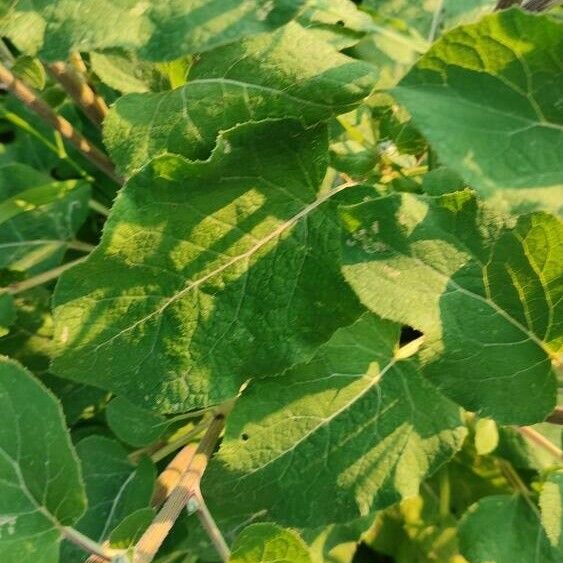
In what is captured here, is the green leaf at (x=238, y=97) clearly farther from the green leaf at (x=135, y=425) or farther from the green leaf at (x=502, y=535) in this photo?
the green leaf at (x=502, y=535)

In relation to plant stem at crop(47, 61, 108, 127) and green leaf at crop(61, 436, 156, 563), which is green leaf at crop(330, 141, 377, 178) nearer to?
plant stem at crop(47, 61, 108, 127)

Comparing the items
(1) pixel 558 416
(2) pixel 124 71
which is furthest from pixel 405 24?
(1) pixel 558 416

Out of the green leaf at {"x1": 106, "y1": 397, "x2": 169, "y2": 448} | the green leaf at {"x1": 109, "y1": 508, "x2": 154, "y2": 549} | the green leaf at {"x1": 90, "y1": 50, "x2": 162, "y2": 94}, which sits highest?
the green leaf at {"x1": 90, "y1": 50, "x2": 162, "y2": 94}

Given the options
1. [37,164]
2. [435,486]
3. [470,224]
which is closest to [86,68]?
[37,164]

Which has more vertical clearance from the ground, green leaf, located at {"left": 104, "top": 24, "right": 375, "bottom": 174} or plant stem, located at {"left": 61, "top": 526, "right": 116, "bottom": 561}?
green leaf, located at {"left": 104, "top": 24, "right": 375, "bottom": 174}

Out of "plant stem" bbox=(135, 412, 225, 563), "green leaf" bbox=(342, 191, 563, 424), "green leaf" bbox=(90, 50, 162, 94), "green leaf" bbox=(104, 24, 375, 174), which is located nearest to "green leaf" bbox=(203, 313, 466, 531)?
"plant stem" bbox=(135, 412, 225, 563)

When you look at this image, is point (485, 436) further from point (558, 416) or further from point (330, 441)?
point (330, 441)

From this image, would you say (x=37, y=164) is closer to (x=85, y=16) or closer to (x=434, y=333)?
(x=85, y=16)
